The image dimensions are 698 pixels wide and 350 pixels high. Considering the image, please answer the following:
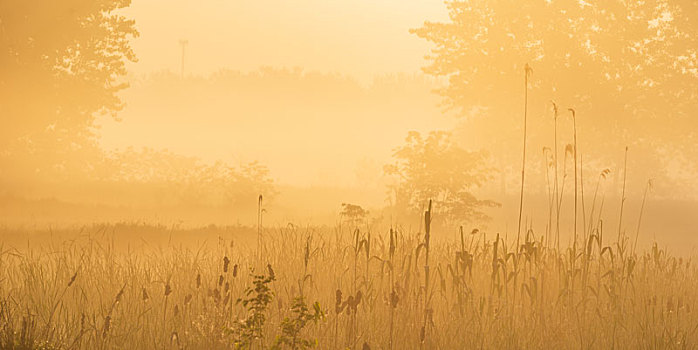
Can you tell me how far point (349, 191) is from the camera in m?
27.9

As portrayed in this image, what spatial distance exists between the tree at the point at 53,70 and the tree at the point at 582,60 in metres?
11.0

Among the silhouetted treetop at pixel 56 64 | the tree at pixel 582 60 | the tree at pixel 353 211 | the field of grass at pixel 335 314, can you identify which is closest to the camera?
the field of grass at pixel 335 314

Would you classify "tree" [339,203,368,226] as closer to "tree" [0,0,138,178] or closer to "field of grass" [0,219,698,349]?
"field of grass" [0,219,698,349]

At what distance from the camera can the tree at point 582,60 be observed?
81.0ft

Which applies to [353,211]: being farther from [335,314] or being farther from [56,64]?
[56,64]

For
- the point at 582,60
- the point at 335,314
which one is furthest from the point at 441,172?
the point at 582,60

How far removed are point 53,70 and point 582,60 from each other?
711 inches

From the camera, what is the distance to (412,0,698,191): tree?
2469 centimetres

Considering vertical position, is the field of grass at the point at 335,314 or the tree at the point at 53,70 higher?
the tree at the point at 53,70

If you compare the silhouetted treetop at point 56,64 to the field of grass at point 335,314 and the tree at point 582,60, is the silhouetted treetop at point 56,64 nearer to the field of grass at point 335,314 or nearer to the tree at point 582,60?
the tree at point 582,60

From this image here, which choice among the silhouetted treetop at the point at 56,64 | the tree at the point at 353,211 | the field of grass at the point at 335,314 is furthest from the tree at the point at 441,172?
the silhouetted treetop at the point at 56,64

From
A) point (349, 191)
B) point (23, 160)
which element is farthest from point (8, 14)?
point (349, 191)

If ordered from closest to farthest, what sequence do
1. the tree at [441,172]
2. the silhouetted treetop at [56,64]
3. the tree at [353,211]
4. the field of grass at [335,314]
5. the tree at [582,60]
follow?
1. the field of grass at [335,314]
2. the tree at [353,211]
3. the tree at [441,172]
4. the silhouetted treetop at [56,64]
5. the tree at [582,60]

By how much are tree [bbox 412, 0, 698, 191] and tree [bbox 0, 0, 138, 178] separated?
36.0 feet
